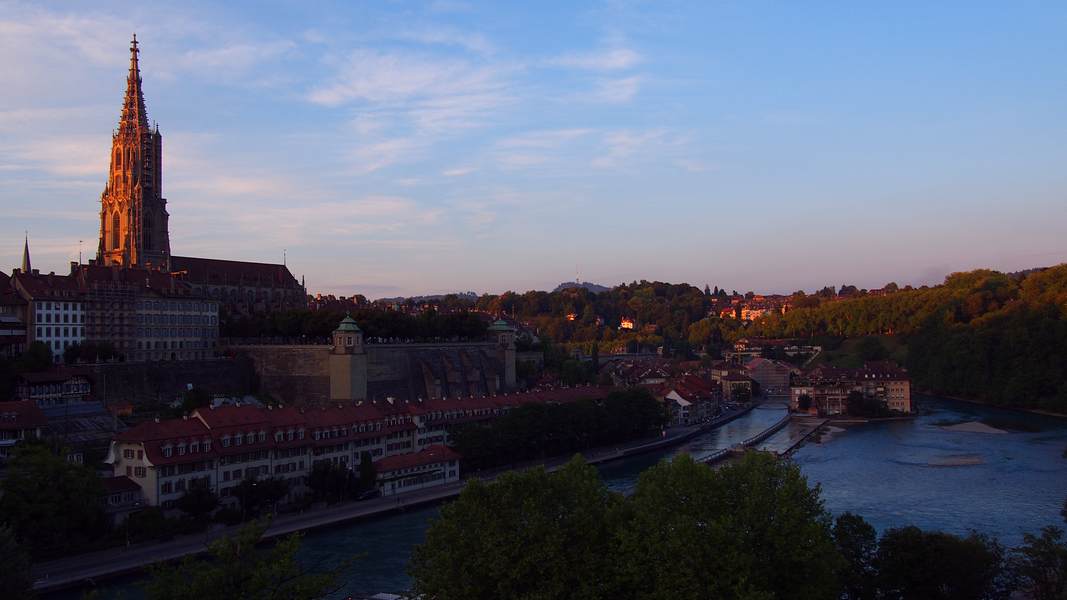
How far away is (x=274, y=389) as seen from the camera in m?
40.0

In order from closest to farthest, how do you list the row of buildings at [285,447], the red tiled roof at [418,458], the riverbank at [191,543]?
1. the riverbank at [191,543]
2. the row of buildings at [285,447]
3. the red tiled roof at [418,458]

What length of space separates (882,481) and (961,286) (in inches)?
2400

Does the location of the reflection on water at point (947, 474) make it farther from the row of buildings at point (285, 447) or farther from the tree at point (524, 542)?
the row of buildings at point (285, 447)

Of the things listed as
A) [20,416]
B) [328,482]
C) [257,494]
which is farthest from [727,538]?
[20,416]

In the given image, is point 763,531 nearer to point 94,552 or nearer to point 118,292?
point 94,552

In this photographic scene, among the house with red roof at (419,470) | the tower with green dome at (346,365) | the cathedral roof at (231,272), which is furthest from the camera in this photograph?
the cathedral roof at (231,272)

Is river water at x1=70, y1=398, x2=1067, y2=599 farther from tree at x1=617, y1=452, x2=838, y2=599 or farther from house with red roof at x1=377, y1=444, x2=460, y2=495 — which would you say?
tree at x1=617, y1=452, x2=838, y2=599

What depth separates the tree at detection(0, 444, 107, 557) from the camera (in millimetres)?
20562

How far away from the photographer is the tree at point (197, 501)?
23.6 m

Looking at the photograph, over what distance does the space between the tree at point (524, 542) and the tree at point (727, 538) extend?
0.49 metres

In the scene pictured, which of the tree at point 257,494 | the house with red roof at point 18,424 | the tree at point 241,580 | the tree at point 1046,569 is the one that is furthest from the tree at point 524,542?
the house with red roof at point 18,424

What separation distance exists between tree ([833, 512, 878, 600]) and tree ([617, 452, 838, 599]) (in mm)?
1596

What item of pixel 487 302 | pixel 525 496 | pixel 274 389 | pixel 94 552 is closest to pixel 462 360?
pixel 274 389

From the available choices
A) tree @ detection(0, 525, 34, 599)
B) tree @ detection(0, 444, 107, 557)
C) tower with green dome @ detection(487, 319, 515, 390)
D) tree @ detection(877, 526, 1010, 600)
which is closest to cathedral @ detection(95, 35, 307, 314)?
tower with green dome @ detection(487, 319, 515, 390)
